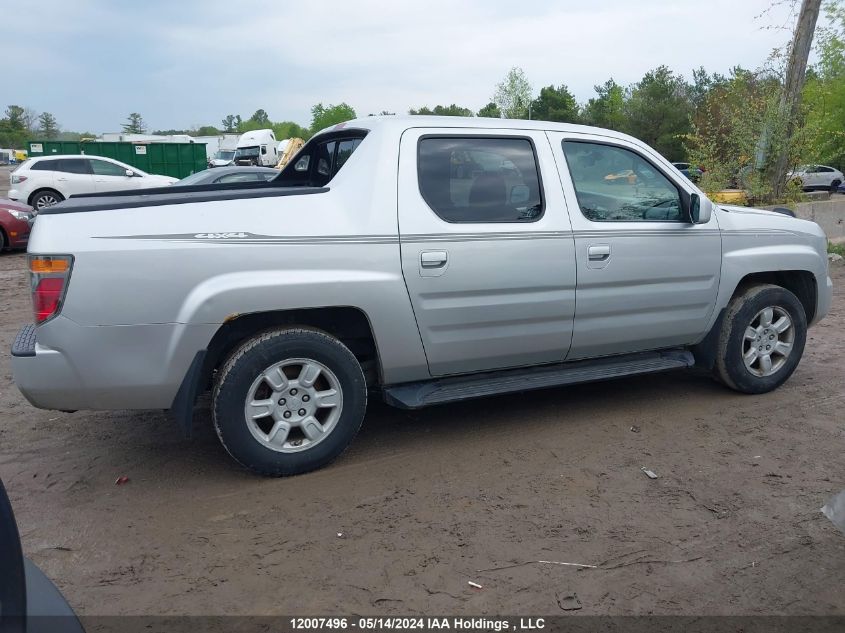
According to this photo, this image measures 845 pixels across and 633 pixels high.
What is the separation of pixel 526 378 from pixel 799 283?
2510 millimetres

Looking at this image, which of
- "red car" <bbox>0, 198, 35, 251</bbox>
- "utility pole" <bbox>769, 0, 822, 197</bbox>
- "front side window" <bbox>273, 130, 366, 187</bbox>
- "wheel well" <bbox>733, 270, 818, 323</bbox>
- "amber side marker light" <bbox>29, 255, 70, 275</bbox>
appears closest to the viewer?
"amber side marker light" <bbox>29, 255, 70, 275</bbox>

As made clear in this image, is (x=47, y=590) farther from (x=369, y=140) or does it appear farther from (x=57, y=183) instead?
(x=57, y=183)

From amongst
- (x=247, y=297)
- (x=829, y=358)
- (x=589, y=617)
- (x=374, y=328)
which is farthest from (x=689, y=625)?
(x=829, y=358)

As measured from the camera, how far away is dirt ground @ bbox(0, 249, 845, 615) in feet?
9.91

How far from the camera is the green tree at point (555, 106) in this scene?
175ft

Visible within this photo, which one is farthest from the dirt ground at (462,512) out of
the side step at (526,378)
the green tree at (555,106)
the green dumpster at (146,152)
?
the green tree at (555,106)

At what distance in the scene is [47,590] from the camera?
1663 millimetres

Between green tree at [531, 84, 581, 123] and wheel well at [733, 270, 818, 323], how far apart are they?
49.4 meters

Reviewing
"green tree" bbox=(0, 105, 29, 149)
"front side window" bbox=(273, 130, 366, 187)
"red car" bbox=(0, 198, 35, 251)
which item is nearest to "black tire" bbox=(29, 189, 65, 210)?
"red car" bbox=(0, 198, 35, 251)

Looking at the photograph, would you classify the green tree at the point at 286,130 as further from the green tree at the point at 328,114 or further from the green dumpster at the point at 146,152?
the green dumpster at the point at 146,152

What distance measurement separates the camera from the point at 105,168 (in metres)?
19.0

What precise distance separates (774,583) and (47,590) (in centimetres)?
275

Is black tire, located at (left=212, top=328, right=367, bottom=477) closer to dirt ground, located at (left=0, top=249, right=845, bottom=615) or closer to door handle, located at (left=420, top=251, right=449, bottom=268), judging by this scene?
dirt ground, located at (left=0, top=249, right=845, bottom=615)

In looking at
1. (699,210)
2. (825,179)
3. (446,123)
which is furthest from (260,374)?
(825,179)
